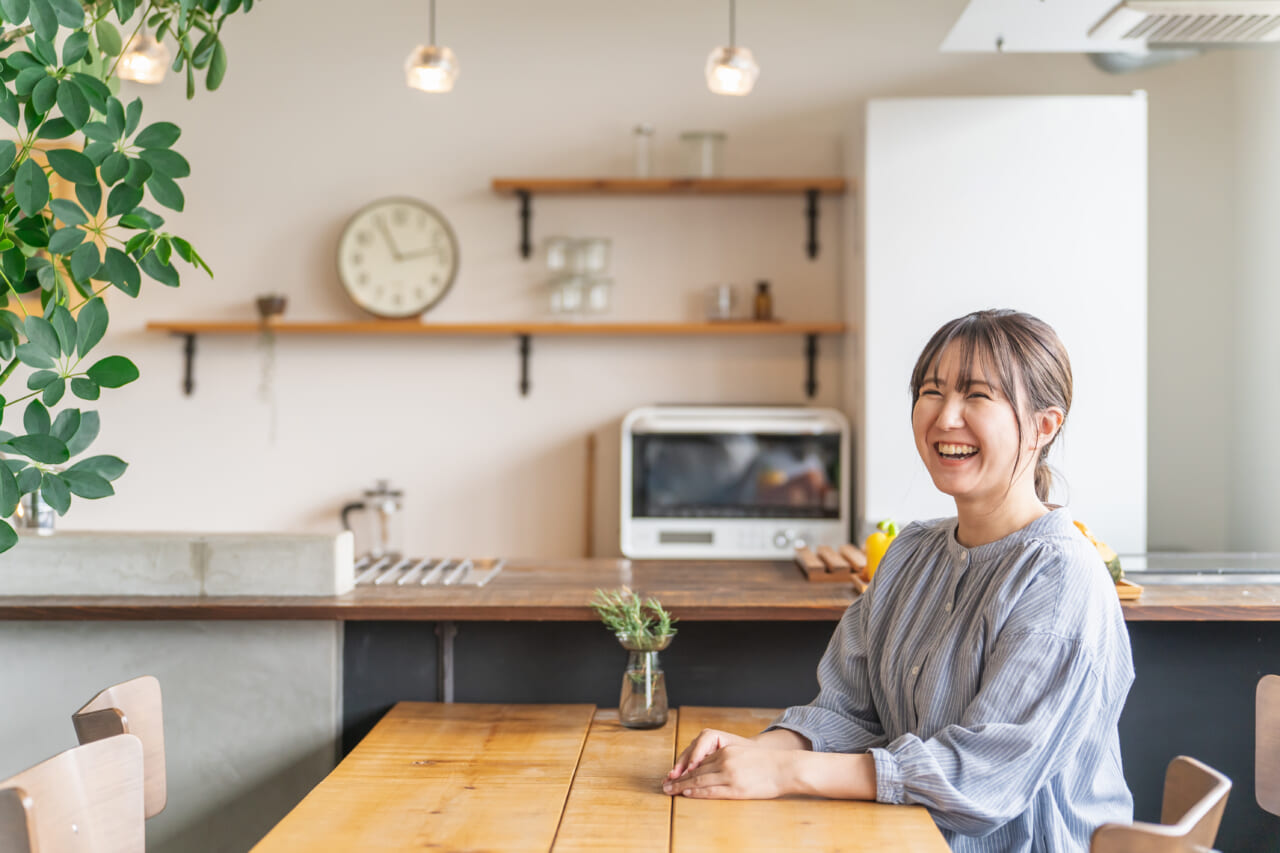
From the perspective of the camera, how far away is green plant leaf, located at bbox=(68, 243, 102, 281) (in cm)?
149

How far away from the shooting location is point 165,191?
5.05 feet

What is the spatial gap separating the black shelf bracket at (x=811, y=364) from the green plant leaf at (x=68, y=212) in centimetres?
241

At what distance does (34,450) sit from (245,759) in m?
0.82

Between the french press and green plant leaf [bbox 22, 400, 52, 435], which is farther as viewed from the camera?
the french press

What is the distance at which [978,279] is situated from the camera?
295cm

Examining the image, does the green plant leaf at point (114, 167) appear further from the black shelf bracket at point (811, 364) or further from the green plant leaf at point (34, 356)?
the black shelf bracket at point (811, 364)

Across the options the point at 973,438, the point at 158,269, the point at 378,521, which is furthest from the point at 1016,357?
the point at 378,521

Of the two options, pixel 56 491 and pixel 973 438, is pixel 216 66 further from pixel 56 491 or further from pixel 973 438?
pixel 973 438

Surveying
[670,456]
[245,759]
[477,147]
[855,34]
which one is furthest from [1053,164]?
[245,759]

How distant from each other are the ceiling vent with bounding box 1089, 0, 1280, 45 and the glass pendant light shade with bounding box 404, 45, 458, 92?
162 cm

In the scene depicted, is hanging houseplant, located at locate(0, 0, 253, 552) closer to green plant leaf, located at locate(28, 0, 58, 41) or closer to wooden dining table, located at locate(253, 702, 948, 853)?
green plant leaf, located at locate(28, 0, 58, 41)

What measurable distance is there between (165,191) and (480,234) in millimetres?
2043

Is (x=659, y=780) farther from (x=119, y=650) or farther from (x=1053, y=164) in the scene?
(x=1053, y=164)

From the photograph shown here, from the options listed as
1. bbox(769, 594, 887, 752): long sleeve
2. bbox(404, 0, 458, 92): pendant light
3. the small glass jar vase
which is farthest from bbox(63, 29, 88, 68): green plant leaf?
bbox(769, 594, 887, 752): long sleeve
